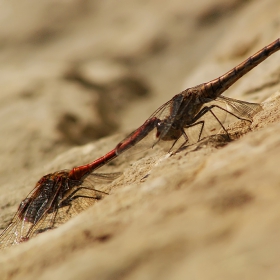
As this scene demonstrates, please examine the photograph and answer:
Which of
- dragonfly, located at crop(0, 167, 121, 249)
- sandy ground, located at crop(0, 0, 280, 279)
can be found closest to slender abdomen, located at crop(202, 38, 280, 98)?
sandy ground, located at crop(0, 0, 280, 279)

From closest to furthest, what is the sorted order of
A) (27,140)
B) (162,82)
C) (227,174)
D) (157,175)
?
(227,174) < (157,175) < (27,140) < (162,82)

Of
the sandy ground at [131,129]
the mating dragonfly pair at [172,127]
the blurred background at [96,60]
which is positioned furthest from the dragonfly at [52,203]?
the blurred background at [96,60]

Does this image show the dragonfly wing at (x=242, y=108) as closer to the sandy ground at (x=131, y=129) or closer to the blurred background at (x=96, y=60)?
the sandy ground at (x=131, y=129)

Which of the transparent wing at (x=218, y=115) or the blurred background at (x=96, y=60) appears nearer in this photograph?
the transparent wing at (x=218, y=115)

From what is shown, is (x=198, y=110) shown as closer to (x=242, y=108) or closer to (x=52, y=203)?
(x=242, y=108)

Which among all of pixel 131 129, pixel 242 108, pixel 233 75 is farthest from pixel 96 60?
pixel 242 108

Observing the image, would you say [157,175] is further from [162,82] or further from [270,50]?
[162,82]

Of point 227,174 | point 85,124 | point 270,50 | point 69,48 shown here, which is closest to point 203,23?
point 69,48
